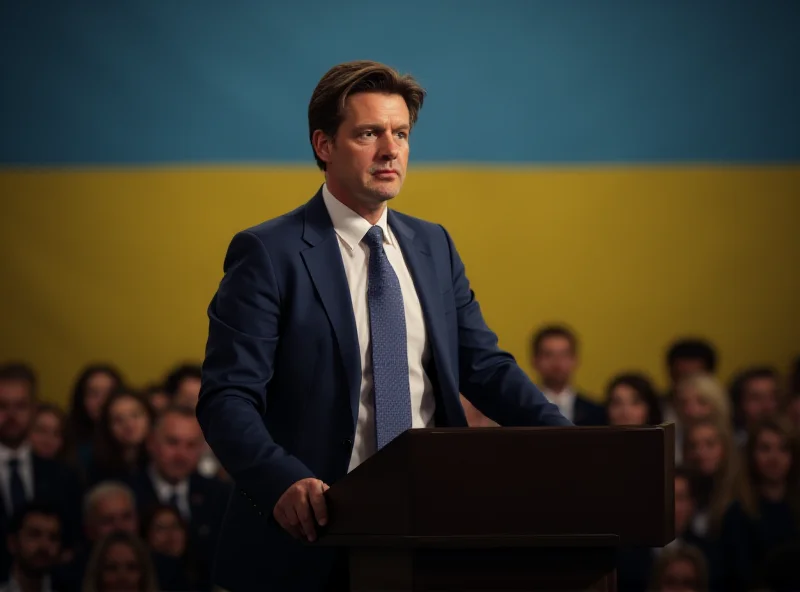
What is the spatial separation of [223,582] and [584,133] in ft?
14.3

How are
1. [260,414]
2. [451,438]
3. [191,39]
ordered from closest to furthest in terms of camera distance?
[451,438], [260,414], [191,39]

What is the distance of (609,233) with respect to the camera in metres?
5.95

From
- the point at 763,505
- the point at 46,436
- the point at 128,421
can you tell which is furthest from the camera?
the point at 46,436

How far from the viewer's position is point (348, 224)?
2.00m

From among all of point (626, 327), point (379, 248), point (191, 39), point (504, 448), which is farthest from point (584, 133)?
point (504, 448)

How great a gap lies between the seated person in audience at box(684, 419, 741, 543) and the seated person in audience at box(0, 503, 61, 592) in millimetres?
2275

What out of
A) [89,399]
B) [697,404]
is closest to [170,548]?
[89,399]

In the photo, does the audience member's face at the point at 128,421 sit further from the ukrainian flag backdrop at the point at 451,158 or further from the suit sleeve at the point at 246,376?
the suit sleeve at the point at 246,376

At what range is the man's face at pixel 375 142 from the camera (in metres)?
1.91

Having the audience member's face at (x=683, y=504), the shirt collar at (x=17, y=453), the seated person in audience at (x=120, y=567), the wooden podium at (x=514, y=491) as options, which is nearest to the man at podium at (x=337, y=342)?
the wooden podium at (x=514, y=491)

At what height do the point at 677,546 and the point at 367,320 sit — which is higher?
the point at 367,320

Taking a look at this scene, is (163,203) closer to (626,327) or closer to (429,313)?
(626,327)

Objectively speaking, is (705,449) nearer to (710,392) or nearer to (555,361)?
(710,392)

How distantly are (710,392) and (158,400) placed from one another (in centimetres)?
225
